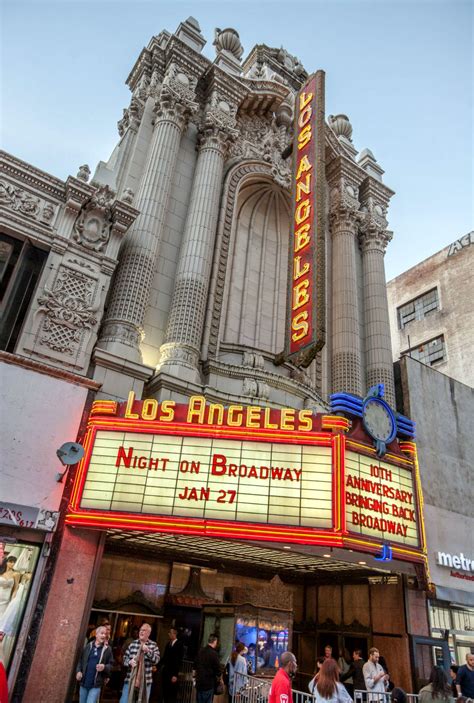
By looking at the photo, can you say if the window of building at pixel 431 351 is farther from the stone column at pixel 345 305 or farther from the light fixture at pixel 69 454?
the light fixture at pixel 69 454

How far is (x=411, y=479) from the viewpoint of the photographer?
43.8 feet

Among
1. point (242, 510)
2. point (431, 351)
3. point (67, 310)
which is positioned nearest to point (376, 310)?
point (431, 351)

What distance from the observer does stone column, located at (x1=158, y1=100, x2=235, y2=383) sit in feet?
52.5

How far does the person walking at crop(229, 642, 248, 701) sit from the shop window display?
4.58 m

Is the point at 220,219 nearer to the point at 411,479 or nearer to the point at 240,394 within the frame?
the point at 240,394

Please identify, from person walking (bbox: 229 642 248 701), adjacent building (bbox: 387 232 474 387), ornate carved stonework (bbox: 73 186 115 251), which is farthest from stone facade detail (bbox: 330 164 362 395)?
adjacent building (bbox: 387 232 474 387)

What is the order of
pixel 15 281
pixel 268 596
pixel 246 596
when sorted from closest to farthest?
pixel 246 596
pixel 268 596
pixel 15 281

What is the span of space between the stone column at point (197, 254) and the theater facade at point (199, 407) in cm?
8

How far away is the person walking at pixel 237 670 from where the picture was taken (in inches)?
424

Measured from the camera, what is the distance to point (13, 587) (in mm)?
10570

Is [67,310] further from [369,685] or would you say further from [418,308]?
[418,308]

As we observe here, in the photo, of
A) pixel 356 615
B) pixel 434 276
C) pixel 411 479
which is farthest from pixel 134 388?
pixel 434 276

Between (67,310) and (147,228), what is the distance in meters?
4.66

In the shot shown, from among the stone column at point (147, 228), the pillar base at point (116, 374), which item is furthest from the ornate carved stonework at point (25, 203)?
the pillar base at point (116, 374)
